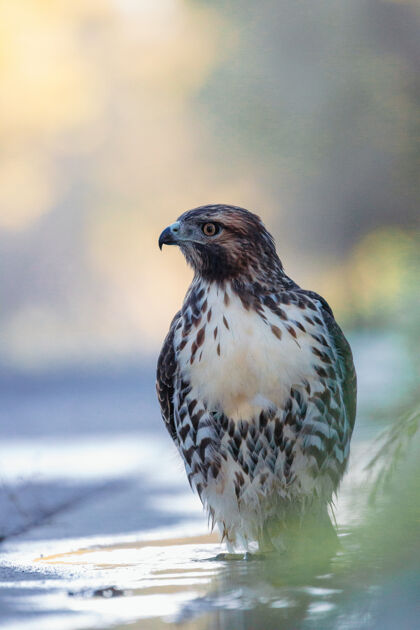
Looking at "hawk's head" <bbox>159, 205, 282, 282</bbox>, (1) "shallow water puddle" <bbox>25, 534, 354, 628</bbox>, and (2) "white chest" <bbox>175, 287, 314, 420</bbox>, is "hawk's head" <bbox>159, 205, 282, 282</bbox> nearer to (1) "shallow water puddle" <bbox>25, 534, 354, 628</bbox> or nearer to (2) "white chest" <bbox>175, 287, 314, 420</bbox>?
(2) "white chest" <bbox>175, 287, 314, 420</bbox>

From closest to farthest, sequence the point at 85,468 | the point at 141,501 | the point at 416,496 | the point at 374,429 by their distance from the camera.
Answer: the point at 416,496 → the point at 374,429 → the point at 141,501 → the point at 85,468

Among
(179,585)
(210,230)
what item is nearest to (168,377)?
(210,230)

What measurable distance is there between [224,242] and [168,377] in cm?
48

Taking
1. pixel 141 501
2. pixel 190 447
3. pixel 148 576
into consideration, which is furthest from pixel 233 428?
pixel 141 501

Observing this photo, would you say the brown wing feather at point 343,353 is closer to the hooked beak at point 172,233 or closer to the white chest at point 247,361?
the white chest at point 247,361

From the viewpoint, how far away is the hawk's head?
9.82 feet

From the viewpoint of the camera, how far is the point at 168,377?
9.95 ft

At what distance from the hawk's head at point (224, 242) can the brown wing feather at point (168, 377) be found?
22 centimetres

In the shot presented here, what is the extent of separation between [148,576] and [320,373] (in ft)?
2.64

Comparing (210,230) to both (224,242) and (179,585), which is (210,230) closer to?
(224,242)

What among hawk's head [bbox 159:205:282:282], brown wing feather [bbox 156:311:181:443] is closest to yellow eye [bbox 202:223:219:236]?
hawk's head [bbox 159:205:282:282]

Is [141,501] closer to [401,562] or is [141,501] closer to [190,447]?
[190,447]

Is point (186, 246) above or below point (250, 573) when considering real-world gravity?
above

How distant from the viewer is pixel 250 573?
7.27 feet
